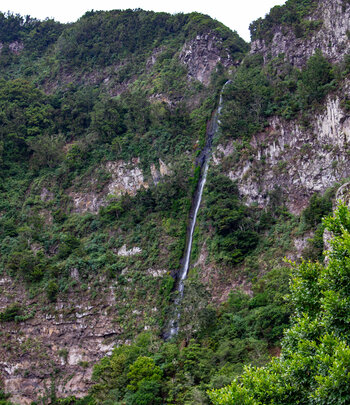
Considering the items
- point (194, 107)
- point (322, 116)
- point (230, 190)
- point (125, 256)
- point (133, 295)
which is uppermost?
point (194, 107)

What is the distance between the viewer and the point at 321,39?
150 ft

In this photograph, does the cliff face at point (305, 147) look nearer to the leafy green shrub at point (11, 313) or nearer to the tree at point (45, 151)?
the tree at point (45, 151)

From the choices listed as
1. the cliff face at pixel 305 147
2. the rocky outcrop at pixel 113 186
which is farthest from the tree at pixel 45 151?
the cliff face at pixel 305 147

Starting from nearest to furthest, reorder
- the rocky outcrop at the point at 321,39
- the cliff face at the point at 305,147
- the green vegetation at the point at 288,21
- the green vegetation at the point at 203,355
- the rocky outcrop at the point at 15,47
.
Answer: the green vegetation at the point at 203,355 → the cliff face at the point at 305,147 → the rocky outcrop at the point at 321,39 → the green vegetation at the point at 288,21 → the rocky outcrop at the point at 15,47

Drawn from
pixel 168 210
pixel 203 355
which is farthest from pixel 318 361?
pixel 168 210

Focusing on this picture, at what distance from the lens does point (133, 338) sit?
36.0 metres

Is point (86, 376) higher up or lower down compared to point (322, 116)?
lower down

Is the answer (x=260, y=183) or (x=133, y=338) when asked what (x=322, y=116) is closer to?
(x=260, y=183)

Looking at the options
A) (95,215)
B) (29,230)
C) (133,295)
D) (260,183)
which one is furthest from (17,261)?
(260,183)

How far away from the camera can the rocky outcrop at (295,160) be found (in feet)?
118

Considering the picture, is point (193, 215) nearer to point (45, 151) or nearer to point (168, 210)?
point (168, 210)

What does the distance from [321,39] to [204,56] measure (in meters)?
21.8

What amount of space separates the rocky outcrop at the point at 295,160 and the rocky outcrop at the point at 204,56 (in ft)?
71.9

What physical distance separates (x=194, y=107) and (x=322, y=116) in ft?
73.6
